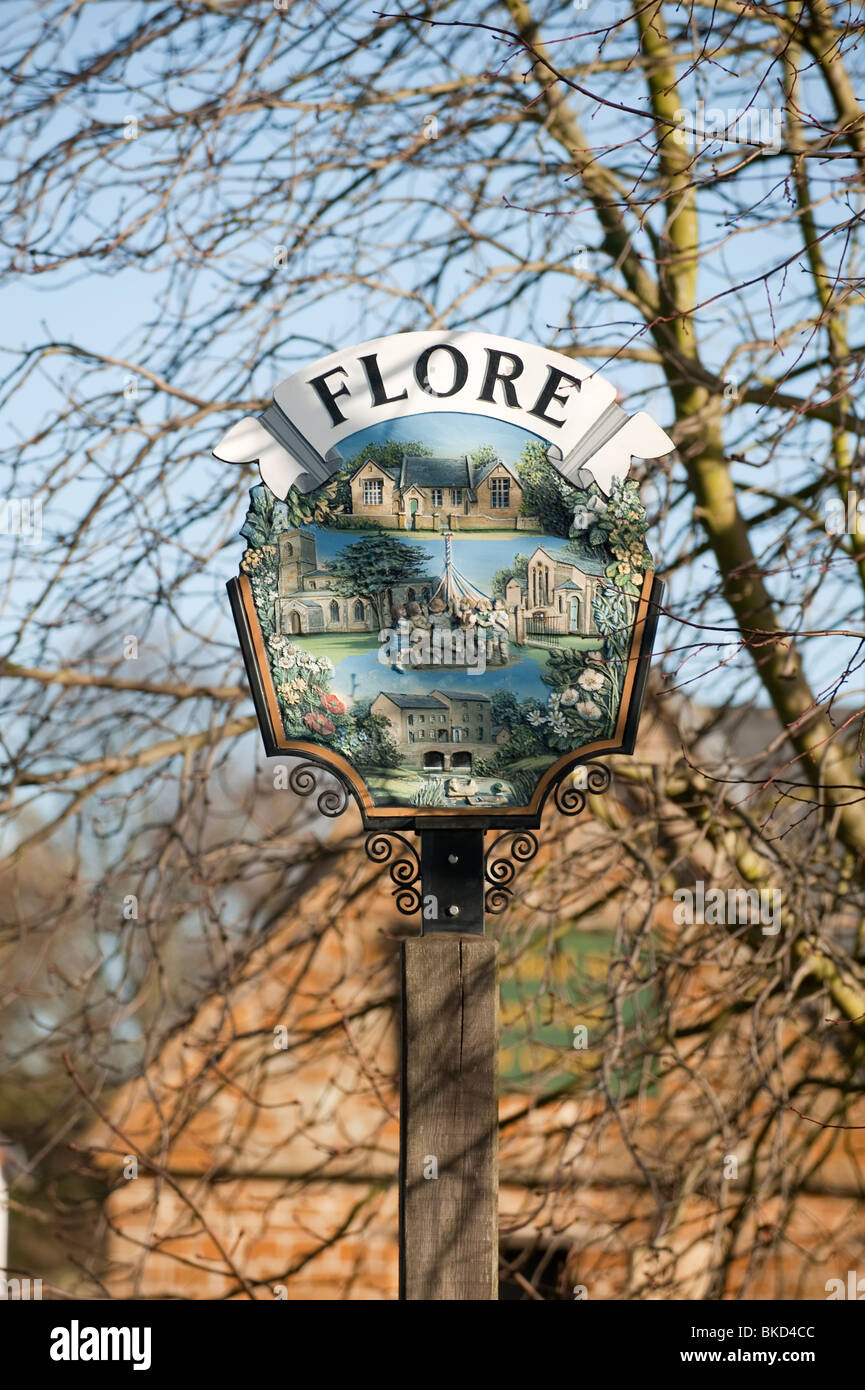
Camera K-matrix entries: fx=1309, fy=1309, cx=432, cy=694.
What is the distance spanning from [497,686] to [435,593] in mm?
236

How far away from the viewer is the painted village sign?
2.76 metres

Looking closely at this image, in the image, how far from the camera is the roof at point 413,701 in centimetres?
276

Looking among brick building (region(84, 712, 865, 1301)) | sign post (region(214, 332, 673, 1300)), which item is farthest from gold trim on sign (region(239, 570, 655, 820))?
brick building (region(84, 712, 865, 1301))

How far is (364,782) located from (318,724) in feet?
0.51

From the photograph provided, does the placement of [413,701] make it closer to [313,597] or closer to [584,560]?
[313,597]

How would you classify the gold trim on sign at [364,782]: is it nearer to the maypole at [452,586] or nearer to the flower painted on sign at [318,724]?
the flower painted on sign at [318,724]

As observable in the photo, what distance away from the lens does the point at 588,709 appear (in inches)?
110

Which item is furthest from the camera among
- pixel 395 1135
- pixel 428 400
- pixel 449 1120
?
pixel 395 1135

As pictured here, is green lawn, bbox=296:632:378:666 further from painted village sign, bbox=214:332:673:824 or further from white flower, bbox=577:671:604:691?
white flower, bbox=577:671:604:691

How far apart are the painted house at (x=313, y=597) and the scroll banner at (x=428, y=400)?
126mm

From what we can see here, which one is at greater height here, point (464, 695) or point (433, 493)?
point (433, 493)

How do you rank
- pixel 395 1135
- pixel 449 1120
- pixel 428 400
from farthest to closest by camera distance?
pixel 395 1135
pixel 428 400
pixel 449 1120

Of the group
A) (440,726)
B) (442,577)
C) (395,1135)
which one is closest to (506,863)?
(440,726)

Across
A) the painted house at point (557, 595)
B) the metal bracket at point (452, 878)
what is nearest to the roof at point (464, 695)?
the painted house at point (557, 595)
